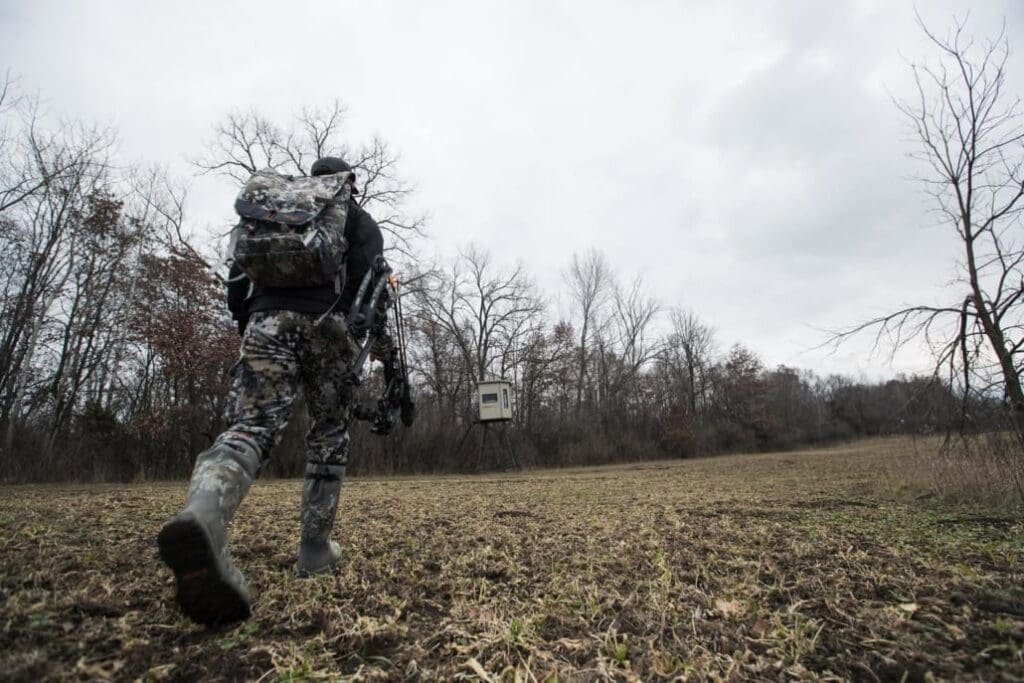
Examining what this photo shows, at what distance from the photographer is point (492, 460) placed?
19.5m

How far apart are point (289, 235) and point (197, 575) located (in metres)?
1.16

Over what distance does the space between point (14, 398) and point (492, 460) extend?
1399 centimetres


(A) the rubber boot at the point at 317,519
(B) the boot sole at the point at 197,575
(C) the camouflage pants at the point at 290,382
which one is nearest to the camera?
(B) the boot sole at the point at 197,575

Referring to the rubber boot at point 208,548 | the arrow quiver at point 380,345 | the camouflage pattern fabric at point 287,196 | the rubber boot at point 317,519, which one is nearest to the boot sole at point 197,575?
the rubber boot at point 208,548

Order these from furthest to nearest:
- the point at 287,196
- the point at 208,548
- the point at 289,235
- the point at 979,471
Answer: the point at 979,471
the point at 287,196
the point at 289,235
the point at 208,548

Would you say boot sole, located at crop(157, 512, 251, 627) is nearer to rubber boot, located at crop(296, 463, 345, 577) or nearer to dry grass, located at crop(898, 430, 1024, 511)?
rubber boot, located at crop(296, 463, 345, 577)

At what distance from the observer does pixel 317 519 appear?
2.06 meters

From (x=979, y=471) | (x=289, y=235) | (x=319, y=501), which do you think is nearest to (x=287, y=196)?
(x=289, y=235)

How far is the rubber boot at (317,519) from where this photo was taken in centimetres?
205

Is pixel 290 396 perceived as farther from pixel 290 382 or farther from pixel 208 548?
pixel 208 548

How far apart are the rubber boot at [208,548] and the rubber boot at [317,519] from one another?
1.77 feet

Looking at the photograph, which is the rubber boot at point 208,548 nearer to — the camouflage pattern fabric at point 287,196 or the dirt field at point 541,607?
the dirt field at point 541,607

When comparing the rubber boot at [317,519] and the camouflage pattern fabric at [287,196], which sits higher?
the camouflage pattern fabric at [287,196]

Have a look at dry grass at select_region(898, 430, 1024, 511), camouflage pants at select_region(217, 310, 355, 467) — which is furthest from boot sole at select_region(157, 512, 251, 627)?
dry grass at select_region(898, 430, 1024, 511)
